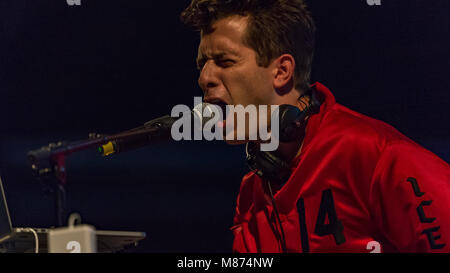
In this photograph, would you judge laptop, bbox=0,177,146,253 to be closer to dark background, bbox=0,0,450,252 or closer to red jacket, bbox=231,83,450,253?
red jacket, bbox=231,83,450,253

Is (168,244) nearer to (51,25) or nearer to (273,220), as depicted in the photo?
(273,220)

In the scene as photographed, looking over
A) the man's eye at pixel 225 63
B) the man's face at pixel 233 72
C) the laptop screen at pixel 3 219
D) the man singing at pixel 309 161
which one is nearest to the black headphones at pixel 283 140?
the man singing at pixel 309 161

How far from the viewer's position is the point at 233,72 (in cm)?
207

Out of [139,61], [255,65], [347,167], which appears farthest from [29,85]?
[347,167]

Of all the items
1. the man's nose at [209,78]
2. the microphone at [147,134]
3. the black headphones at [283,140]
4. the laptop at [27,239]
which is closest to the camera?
the microphone at [147,134]

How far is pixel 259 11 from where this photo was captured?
83.3 inches

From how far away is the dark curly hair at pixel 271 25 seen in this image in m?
2.09

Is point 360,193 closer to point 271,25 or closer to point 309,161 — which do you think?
point 309,161

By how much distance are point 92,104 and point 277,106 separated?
1.00m

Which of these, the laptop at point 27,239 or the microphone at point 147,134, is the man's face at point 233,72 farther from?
the laptop at point 27,239

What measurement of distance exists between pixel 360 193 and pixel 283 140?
0.33 metres

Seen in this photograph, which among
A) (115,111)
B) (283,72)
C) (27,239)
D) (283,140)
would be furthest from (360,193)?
(115,111)
